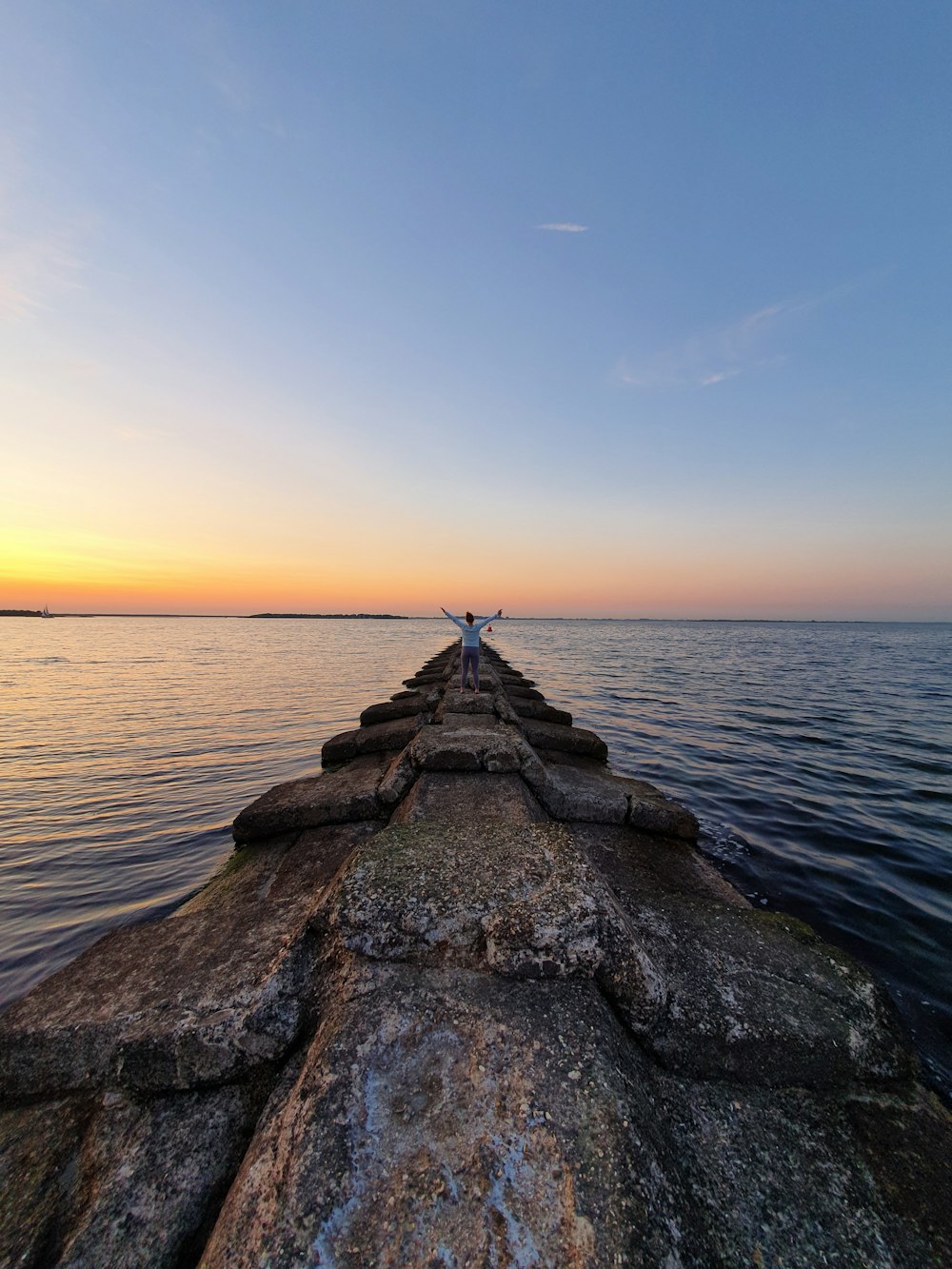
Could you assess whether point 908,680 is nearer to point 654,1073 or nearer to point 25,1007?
point 654,1073

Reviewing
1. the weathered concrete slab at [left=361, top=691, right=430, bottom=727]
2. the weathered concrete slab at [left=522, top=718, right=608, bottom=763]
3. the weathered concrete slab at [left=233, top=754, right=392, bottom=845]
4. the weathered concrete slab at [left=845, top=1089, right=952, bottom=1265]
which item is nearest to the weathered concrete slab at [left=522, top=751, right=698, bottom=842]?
the weathered concrete slab at [left=233, top=754, right=392, bottom=845]

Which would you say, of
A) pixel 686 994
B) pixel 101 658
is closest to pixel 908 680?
pixel 686 994

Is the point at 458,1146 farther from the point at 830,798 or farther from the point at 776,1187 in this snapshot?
the point at 830,798

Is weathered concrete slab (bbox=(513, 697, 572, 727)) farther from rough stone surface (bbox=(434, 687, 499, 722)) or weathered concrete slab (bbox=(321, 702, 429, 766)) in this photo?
weathered concrete slab (bbox=(321, 702, 429, 766))

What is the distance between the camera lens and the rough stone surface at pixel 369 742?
23.1 ft

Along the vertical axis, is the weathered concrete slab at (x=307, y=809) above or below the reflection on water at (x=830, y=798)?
above

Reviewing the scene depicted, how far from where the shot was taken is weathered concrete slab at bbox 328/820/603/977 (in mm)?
2127

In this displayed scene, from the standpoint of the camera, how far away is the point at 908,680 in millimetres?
25281

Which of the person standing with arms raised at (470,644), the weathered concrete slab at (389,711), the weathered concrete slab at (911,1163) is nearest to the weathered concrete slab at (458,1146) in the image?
the weathered concrete slab at (911,1163)

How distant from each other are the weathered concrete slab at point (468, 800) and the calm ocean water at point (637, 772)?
3004mm

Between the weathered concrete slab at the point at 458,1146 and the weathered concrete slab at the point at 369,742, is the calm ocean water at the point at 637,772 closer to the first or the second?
the weathered concrete slab at the point at 369,742

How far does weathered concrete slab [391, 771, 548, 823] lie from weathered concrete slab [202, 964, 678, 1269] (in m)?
1.79

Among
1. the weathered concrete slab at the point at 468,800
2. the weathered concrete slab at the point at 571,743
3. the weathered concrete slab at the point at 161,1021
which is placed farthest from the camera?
the weathered concrete slab at the point at 571,743

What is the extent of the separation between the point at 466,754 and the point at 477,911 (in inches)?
103
